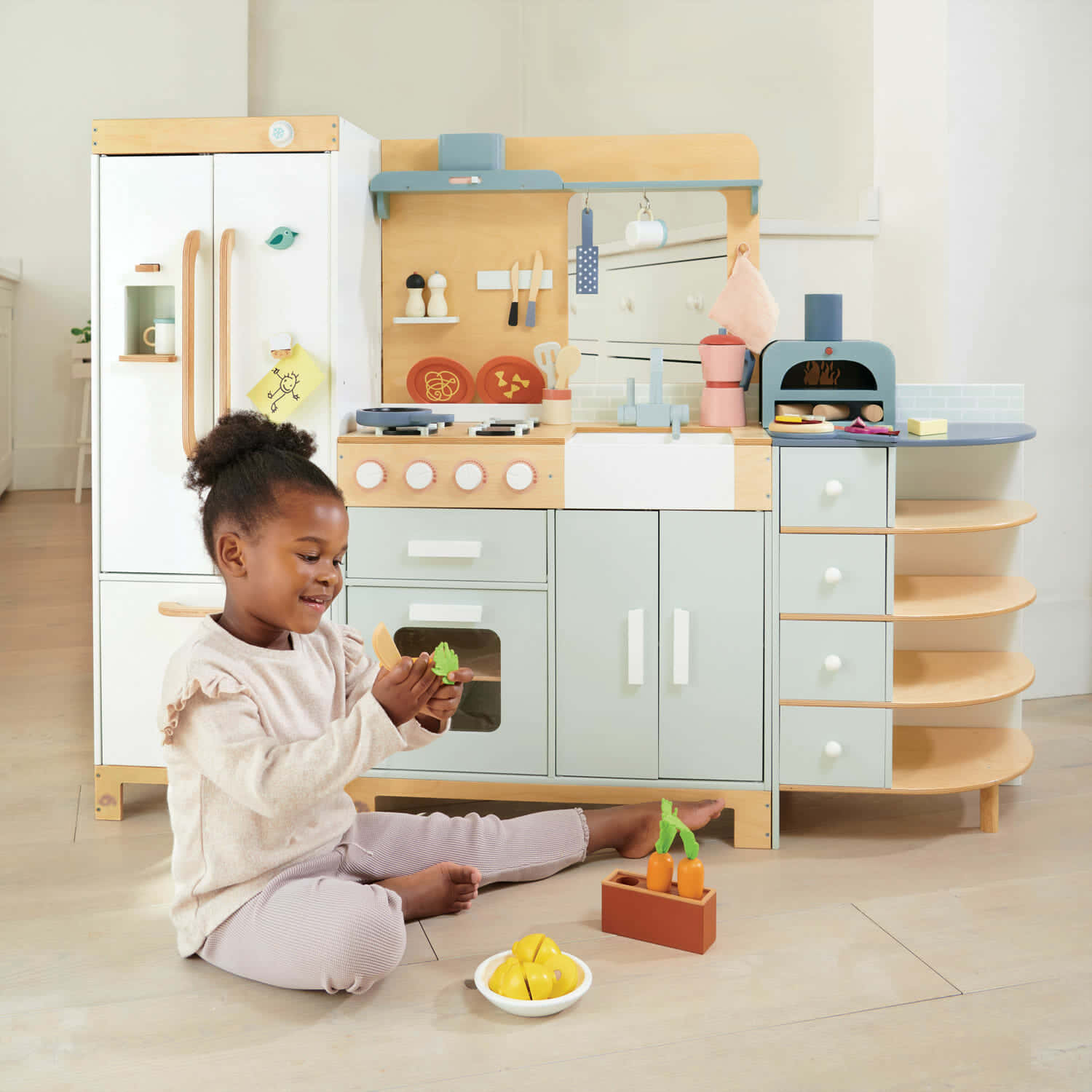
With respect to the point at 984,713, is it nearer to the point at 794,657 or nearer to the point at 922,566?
the point at 922,566

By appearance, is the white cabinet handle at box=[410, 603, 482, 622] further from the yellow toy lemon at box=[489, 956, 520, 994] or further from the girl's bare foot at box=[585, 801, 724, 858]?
the yellow toy lemon at box=[489, 956, 520, 994]

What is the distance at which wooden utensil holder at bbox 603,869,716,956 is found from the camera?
5.79ft

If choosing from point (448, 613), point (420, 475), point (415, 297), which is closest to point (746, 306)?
point (415, 297)

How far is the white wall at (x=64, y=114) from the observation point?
5895 mm

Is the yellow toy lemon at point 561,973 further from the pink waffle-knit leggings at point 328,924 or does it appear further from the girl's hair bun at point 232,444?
the girl's hair bun at point 232,444

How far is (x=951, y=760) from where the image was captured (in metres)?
2.35

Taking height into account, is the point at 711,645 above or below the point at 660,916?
above

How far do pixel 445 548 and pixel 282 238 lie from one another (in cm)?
67

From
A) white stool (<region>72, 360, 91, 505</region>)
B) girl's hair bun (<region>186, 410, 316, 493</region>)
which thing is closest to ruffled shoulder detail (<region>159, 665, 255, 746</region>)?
girl's hair bun (<region>186, 410, 316, 493</region>)

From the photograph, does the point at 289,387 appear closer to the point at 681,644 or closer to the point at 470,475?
the point at 470,475

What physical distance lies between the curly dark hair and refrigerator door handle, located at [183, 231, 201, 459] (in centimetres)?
58

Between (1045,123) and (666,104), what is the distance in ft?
4.82

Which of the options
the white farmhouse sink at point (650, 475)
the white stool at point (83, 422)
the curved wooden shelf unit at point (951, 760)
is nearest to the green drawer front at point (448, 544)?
the white farmhouse sink at point (650, 475)

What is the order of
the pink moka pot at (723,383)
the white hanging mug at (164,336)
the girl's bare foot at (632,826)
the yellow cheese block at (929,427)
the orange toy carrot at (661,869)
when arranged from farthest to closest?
the pink moka pot at (723,383) < the white hanging mug at (164,336) < the yellow cheese block at (929,427) < the girl's bare foot at (632,826) < the orange toy carrot at (661,869)
